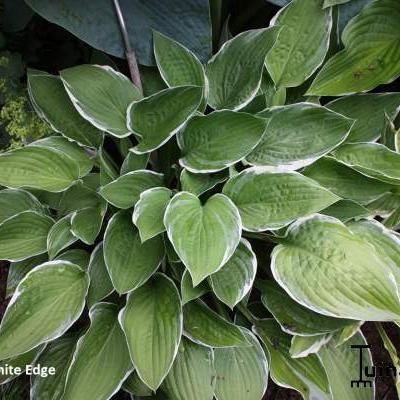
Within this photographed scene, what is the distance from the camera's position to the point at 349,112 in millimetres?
1059

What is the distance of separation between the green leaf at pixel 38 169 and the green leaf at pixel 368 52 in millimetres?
516

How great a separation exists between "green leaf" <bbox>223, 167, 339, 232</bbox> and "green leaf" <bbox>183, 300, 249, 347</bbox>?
18cm

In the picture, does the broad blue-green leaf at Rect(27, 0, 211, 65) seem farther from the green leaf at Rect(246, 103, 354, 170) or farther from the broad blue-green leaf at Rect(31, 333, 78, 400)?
the broad blue-green leaf at Rect(31, 333, 78, 400)

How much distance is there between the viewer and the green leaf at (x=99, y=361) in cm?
89

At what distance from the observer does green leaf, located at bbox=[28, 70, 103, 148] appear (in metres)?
1.05

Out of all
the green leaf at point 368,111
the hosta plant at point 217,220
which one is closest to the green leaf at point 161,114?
the hosta plant at point 217,220

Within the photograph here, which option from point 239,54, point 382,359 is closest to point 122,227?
point 239,54

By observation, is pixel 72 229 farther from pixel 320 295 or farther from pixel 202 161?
pixel 320 295

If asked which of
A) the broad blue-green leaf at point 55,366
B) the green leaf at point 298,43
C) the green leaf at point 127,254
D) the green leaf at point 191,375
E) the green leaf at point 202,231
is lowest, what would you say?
the green leaf at point 191,375

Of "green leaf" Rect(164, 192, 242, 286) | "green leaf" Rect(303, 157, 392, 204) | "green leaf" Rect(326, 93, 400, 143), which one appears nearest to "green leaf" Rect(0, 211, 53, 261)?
"green leaf" Rect(164, 192, 242, 286)

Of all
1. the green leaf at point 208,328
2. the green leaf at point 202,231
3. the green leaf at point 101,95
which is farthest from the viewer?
the green leaf at point 101,95

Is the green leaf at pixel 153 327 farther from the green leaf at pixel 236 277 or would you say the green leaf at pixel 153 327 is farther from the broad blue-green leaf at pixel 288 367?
the broad blue-green leaf at pixel 288 367

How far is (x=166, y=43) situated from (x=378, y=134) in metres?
0.48

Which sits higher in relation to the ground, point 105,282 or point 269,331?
point 105,282
